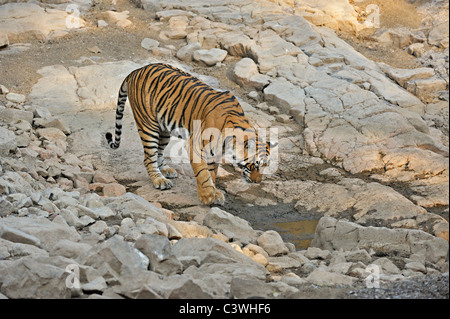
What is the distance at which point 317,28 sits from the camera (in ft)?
35.2

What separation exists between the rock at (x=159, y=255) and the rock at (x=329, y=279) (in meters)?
0.89

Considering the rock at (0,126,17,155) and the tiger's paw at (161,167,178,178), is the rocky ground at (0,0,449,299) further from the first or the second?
the tiger's paw at (161,167,178,178)

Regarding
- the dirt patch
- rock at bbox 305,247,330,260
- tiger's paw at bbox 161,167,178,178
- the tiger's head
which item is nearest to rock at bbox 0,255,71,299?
rock at bbox 305,247,330,260

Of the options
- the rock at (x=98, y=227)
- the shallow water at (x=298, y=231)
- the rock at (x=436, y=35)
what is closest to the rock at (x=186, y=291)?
the rock at (x=98, y=227)

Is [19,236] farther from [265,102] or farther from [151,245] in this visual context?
[265,102]

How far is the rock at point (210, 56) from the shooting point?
9.89 metres

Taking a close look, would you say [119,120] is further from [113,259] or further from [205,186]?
[113,259]

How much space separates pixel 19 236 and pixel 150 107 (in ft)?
9.75

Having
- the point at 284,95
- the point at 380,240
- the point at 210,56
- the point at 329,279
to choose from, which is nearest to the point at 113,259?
the point at 329,279

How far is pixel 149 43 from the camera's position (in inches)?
408

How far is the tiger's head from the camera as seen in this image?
5.90m

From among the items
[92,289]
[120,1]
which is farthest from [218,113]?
[120,1]

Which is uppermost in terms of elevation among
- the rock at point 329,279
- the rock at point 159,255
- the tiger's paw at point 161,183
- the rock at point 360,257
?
the rock at point 159,255

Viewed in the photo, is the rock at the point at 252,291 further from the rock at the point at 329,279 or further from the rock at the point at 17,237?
the rock at the point at 17,237
